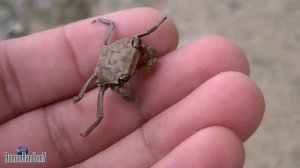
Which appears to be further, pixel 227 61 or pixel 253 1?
pixel 253 1

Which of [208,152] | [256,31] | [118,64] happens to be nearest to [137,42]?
[118,64]

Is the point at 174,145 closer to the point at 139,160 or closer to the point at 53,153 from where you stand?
the point at 139,160

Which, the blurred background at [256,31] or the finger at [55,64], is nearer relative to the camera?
the finger at [55,64]

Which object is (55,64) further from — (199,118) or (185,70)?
(199,118)

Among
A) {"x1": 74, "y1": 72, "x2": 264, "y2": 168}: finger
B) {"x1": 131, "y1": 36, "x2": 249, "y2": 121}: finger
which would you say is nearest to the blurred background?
{"x1": 131, "y1": 36, "x2": 249, "y2": 121}: finger

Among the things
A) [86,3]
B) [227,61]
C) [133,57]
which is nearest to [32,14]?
[86,3]

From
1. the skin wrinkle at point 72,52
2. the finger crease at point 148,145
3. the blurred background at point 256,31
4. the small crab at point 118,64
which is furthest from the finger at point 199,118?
the blurred background at point 256,31

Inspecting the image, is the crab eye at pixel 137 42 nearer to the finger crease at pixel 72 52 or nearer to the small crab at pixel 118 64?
the small crab at pixel 118 64
